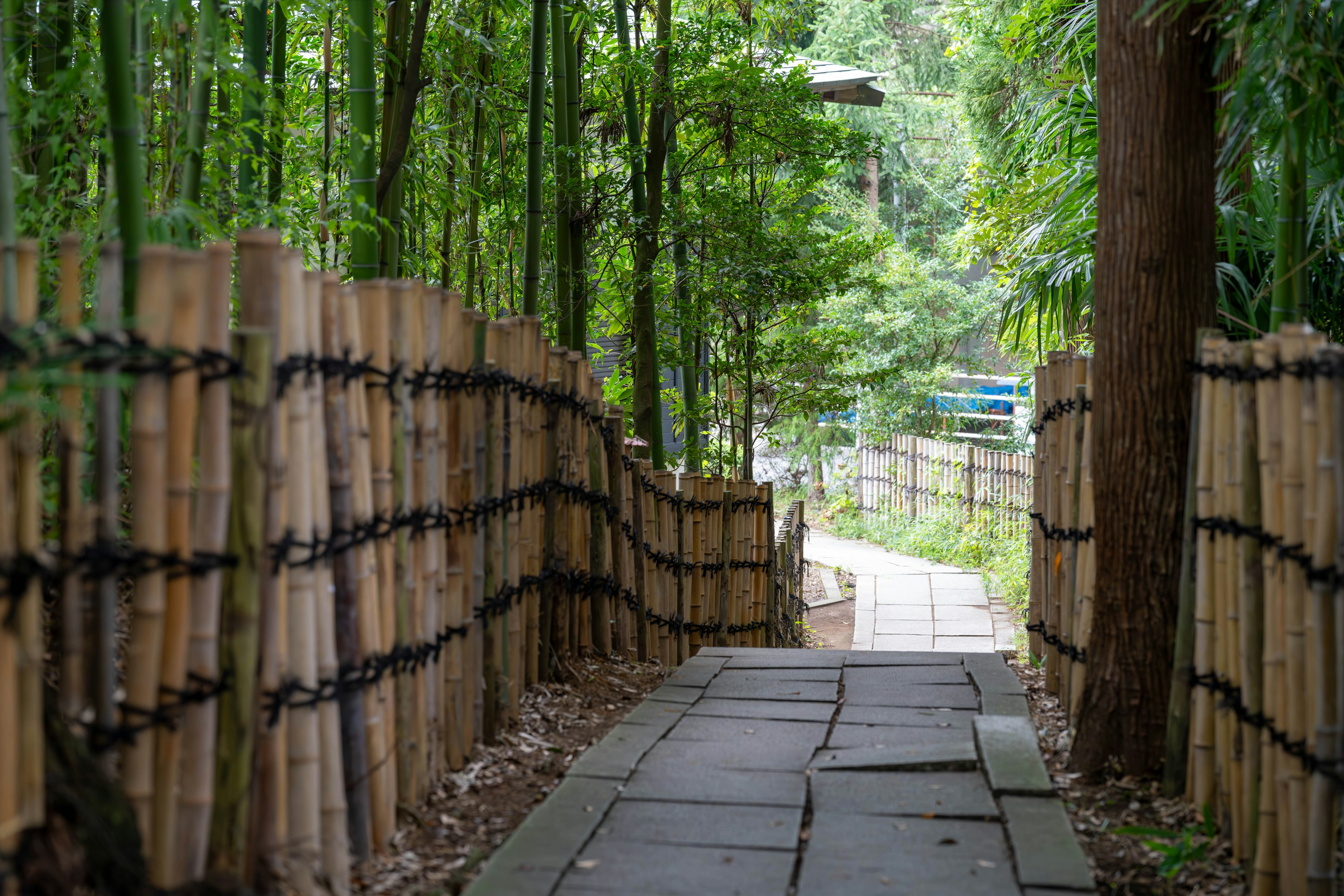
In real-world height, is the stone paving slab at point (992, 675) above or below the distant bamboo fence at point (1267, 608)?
below

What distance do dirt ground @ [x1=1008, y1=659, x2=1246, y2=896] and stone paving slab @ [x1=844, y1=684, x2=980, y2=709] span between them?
0.39 m

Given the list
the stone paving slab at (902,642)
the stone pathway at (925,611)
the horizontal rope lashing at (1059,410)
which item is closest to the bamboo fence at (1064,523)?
the horizontal rope lashing at (1059,410)

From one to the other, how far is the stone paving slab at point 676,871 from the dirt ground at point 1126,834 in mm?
724

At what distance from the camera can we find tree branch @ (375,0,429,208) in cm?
403

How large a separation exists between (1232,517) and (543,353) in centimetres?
218

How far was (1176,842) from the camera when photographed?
2.69m

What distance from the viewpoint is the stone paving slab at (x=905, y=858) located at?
237 cm

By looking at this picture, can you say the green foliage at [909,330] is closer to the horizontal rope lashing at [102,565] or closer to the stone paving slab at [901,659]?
the stone paving slab at [901,659]

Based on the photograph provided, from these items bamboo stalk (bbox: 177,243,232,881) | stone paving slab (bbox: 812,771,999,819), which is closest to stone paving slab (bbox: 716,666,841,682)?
stone paving slab (bbox: 812,771,999,819)

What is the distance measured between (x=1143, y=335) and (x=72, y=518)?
256cm

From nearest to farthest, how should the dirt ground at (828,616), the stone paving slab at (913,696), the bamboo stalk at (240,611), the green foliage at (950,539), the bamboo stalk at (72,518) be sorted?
the bamboo stalk at (72,518) → the bamboo stalk at (240,611) → the stone paving slab at (913,696) → the dirt ground at (828,616) → the green foliage at (950,539)

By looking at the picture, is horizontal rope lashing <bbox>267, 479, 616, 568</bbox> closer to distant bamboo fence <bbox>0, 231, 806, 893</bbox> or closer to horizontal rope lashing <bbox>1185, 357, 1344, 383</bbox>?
distant bamboo fence <bbox>0, 231, 806, 893</bbox>

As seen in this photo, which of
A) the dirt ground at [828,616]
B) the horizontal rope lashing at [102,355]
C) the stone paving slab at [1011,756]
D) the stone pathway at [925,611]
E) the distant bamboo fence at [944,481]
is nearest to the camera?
the horizontal rope lashing at [102,355]

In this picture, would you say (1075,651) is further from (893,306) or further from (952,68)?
(952,68)
